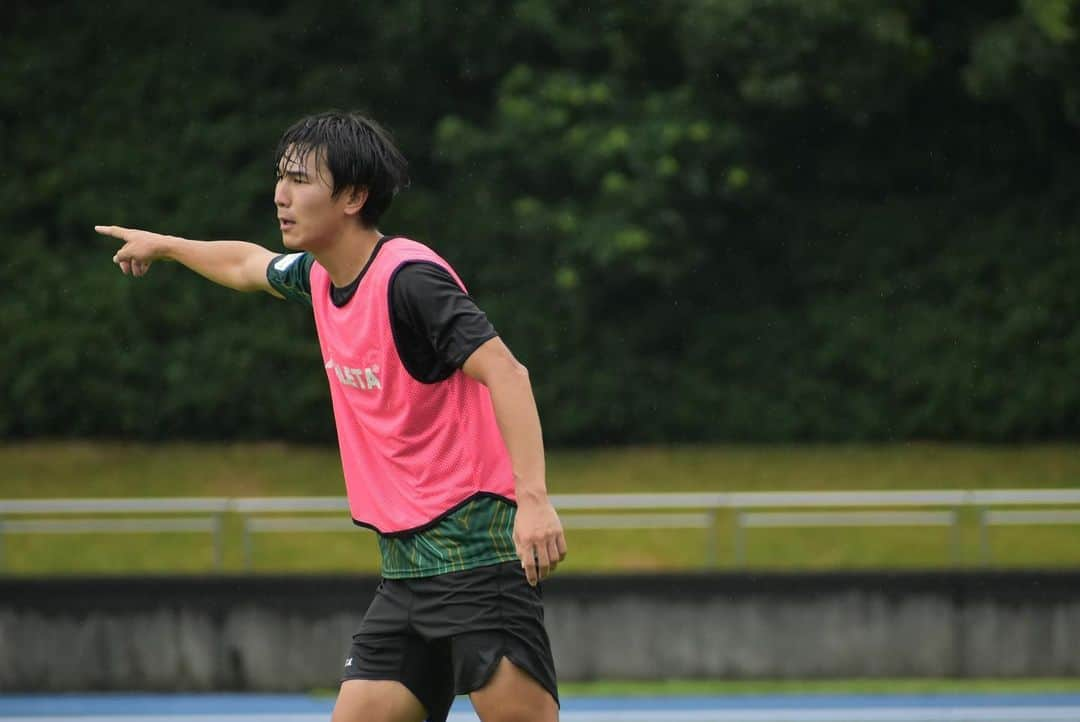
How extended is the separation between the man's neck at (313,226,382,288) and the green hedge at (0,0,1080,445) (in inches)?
691

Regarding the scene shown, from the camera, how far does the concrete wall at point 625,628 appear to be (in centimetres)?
1138

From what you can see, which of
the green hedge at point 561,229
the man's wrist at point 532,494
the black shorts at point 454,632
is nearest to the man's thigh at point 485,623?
A: the black shorts at point 454,632

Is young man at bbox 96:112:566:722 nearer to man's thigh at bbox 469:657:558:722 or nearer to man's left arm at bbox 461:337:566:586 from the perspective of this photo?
man's thigh at bbox 469:657:558:722

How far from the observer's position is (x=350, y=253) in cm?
389

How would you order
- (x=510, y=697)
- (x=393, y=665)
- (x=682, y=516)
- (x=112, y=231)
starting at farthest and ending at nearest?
(x=682, y=516) → (x=112, y=231) → (x=393, y=665) → (x=510, y=697)

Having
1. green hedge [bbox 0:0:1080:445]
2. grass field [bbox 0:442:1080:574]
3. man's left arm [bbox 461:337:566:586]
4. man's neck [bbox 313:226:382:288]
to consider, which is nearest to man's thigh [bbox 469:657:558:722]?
man's left arm [bbox 461:337:566:586]

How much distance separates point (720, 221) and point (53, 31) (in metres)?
9.45

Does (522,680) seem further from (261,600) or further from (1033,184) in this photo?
(1033,184)

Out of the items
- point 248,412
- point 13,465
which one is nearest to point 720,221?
point 248,412

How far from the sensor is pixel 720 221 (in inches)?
904

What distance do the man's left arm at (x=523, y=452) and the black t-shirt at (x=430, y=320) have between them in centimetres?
4

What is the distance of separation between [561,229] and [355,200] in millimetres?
17597

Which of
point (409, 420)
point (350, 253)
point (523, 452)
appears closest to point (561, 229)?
point (350, 253)

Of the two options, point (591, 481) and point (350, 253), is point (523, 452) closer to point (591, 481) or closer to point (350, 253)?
point (350, 253)
